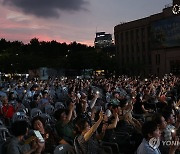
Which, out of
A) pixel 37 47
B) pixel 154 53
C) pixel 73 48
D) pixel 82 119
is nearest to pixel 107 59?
pixel 154 53

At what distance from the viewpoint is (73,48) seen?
391ft

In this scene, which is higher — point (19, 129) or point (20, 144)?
point (19, 129)

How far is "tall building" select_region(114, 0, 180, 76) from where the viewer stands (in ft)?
213

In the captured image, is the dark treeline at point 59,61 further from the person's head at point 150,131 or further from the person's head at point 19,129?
the person's head at point 150,131

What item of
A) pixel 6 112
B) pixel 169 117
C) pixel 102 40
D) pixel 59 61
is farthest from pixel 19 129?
pixel 102 40

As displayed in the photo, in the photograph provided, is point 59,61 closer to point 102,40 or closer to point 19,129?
point 19,129

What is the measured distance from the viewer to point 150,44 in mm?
72688

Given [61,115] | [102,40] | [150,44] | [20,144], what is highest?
[102,40]

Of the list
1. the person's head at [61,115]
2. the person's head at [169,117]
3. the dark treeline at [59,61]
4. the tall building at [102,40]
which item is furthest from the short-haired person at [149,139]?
the tall building at [102,40]

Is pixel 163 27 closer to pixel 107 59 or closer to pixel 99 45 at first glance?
pixel 107 59

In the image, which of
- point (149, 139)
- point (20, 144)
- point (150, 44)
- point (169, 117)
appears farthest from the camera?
point (150, 44)

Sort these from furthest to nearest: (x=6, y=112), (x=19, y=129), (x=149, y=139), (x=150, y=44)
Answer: (x=150, y=44) < (x=6, y=112) < (x=19, y=129) < (x=149, y=139)

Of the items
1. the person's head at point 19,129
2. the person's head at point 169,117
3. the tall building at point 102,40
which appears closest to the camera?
the person's head at point 19,129

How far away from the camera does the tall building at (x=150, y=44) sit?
64.9 m
